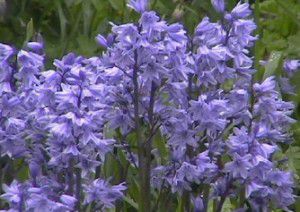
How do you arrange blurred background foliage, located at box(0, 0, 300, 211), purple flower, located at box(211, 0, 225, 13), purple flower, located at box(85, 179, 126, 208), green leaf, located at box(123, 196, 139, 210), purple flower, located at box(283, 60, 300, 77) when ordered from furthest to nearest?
blurred background foliage, located at box(0, 0, 300, 211) < purple flower, located at box(283, 60, 300, 77) < green leaf, located at box(123, 196, 139, 210) < purple flower, located at box(211, 0, 225, 13) < purple flower, located at box(85, 179, 126, 208)

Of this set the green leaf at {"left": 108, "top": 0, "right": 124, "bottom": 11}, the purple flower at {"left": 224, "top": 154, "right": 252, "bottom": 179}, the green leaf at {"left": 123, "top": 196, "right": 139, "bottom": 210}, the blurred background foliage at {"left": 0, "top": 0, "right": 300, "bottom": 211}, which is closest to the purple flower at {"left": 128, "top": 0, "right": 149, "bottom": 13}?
the purple flower at {"left": 224, "top": 154, "right": 252, "bottom": 179}

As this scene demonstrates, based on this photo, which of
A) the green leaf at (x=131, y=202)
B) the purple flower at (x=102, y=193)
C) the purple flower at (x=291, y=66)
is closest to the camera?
the purple flower at (x=102, y=193)

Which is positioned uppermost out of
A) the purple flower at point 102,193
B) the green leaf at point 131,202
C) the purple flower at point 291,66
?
the purple flower at point 291,66

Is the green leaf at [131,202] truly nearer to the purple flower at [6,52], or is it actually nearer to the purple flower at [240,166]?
the purple flower at [240,166]

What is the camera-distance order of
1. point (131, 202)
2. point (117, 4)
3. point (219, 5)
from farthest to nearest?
point (117, 4)
point (131, 202)
point (219, 5)

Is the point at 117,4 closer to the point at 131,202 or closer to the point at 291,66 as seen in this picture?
the point at 291,66

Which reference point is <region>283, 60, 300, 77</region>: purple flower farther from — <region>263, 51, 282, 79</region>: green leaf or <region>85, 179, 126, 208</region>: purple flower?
<region>85, 179, 126, 208</region>: purple flower

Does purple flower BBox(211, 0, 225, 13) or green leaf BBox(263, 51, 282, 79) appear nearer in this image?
purple flower BBox(211, 0, 225, 13)

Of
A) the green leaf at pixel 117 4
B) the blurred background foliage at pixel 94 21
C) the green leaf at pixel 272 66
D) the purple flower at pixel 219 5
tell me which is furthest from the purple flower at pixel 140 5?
the green leaf at pixel 117 4

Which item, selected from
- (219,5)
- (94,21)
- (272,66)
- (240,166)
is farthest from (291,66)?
(94,21)

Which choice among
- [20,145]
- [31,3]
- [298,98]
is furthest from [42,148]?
[31,3]
